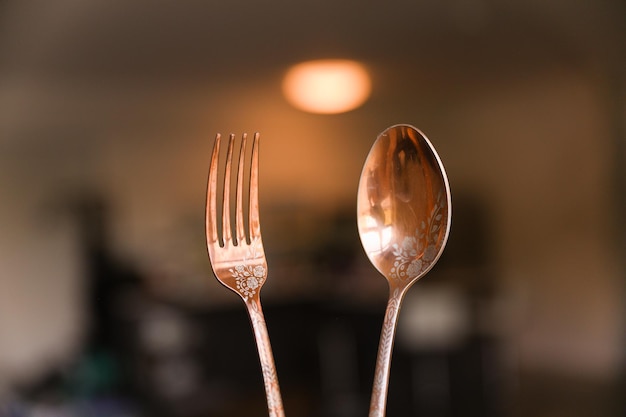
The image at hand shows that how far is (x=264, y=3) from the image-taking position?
0.60 m

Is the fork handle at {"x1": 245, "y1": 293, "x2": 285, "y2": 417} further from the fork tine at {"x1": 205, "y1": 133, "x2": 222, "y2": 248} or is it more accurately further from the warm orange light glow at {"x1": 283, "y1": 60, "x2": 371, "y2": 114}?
the warm orange light glow at {"x1": 283, "y1": 60, "x2": 371, "y2": 114}

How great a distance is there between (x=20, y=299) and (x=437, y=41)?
17.7 inches

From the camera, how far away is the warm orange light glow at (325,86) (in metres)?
0.60

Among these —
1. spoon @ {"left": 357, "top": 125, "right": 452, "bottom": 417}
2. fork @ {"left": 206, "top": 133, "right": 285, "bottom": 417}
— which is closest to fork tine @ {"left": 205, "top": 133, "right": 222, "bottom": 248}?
fork @ {"left": 206, "top": 133, "right": 285, "bottom": 417}

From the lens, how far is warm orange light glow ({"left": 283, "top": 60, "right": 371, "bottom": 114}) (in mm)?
600

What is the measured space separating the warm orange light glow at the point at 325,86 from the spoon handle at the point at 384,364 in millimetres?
210

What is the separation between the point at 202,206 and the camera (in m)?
0.59

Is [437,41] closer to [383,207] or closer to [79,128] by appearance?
[383,207]

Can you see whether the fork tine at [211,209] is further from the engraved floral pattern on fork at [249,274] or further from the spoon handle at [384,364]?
the spoon handle at [384,364]

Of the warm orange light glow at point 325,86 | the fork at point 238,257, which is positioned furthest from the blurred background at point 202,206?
the fork at point 238,257

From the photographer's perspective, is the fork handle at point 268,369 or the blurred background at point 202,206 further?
the blurred background at point 202,206

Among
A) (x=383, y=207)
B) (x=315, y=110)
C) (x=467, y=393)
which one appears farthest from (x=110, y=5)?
(x=467, y=393)

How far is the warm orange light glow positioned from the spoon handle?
0.69 feet

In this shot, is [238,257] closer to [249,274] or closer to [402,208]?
[249,274]
